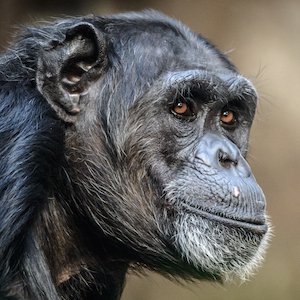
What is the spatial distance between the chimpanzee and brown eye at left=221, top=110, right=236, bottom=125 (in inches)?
5.2

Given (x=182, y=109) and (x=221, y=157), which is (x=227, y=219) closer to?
(x=221, y=157)

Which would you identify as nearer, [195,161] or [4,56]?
[195,161]

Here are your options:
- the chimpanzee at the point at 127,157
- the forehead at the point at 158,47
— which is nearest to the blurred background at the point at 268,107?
the forehead at the point at 158,47

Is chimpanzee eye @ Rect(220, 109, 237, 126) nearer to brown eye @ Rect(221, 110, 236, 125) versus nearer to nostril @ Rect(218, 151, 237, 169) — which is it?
brown eye @ Rect(221, 110, 236, 125)

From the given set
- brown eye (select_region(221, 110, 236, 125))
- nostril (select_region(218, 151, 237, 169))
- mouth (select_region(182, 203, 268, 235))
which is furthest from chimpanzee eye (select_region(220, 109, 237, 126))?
mouth (select_region(182, 203, 268, 235))

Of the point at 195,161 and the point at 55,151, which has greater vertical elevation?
the point at 195,161

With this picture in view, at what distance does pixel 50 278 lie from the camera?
2643 mm

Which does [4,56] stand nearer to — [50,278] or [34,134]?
[34,134]

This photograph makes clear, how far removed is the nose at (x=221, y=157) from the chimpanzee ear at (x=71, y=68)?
2.83 ft

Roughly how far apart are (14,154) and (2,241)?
50cm

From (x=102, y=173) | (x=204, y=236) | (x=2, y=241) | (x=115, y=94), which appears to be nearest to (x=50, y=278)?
(x=2, y=241)

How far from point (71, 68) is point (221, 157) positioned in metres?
1.16

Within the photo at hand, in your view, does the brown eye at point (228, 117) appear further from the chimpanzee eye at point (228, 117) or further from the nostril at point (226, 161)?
the nostril at point (226, 161)

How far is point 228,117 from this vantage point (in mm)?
3393
